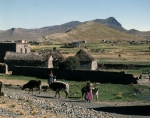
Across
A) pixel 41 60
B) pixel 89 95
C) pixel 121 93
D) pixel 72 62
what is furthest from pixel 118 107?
pixel 41 60

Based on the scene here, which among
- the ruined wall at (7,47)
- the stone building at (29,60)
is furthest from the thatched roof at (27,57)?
the ruined wall at (7,47)

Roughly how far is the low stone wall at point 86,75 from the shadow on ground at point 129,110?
49.9ft

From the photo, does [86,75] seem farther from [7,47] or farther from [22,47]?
[22,47]

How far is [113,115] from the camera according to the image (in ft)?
72.7

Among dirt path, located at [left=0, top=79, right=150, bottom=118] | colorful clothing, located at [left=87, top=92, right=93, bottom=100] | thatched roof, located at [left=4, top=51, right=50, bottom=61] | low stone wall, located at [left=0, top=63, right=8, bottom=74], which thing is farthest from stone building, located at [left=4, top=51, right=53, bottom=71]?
colorful clothing, located at [left=87, top=92, right=93, bottom=100]

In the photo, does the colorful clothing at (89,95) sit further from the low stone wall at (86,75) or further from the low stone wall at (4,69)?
the low stone wall at (4,69)

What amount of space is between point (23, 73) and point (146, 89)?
20123 mm

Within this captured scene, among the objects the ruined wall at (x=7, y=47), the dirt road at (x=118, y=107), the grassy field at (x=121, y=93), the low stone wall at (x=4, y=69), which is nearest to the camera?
the dirt road at (x=118, y=107)

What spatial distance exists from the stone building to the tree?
502 cm

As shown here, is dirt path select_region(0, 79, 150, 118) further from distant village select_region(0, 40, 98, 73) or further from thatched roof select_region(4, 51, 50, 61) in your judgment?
thatched roof select_region(4, 51, 50, 61)

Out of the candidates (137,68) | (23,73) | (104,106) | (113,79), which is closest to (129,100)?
(104,106)

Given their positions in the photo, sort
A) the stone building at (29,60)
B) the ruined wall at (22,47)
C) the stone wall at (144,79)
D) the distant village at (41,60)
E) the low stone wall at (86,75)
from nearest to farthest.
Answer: the stone wall at (144,79) → the low stone wall at (86,75) → the distant village at (41,60) → the stone building at (29,60) → the ruined wall at (22,47)

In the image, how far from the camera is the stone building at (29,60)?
54.2m

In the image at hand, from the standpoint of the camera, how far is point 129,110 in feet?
78.7
